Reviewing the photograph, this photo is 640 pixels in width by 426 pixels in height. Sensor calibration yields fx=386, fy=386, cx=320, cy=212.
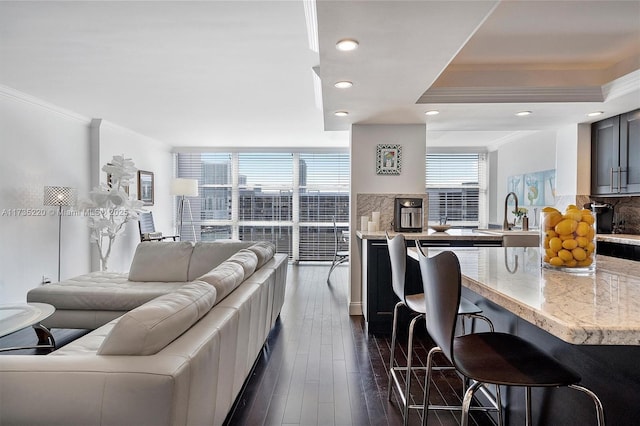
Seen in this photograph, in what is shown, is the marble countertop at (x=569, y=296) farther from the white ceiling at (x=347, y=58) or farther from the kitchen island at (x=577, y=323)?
the white ceiling at (x=347, y=58)

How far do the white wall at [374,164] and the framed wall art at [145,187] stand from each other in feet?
14.2

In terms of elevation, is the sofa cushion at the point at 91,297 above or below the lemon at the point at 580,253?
below

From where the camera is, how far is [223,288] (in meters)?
Result: 2.10

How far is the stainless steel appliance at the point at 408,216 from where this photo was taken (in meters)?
4.11

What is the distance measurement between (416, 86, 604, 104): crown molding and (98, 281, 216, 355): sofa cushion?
262cm

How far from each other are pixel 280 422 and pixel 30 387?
1.26 meters

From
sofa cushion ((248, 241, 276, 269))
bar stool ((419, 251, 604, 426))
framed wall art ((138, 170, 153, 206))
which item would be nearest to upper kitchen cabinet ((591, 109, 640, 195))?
bar stool ((419, 251, 604, 426))

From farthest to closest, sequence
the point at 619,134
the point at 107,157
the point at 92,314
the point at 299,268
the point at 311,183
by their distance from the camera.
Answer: the point at 311,183 → the point at 299,268 → the point at 107,157 → the point at 619,134 → the point at 92,314

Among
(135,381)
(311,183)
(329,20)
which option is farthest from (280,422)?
(311,183)

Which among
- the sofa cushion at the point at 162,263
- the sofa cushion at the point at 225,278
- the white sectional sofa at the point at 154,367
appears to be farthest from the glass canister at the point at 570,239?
the sofa cushion at the point at 162,263

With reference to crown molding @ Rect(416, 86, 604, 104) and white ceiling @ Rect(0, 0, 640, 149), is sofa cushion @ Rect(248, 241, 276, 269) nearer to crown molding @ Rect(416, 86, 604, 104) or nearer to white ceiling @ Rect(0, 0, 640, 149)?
white ceiling @ Rect(0, 0, 640, 149)

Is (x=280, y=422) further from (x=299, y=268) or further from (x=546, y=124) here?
(x=299, y=268)

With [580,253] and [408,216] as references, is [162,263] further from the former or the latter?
[580,253]

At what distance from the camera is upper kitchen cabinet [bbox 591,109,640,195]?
3.70 meters
